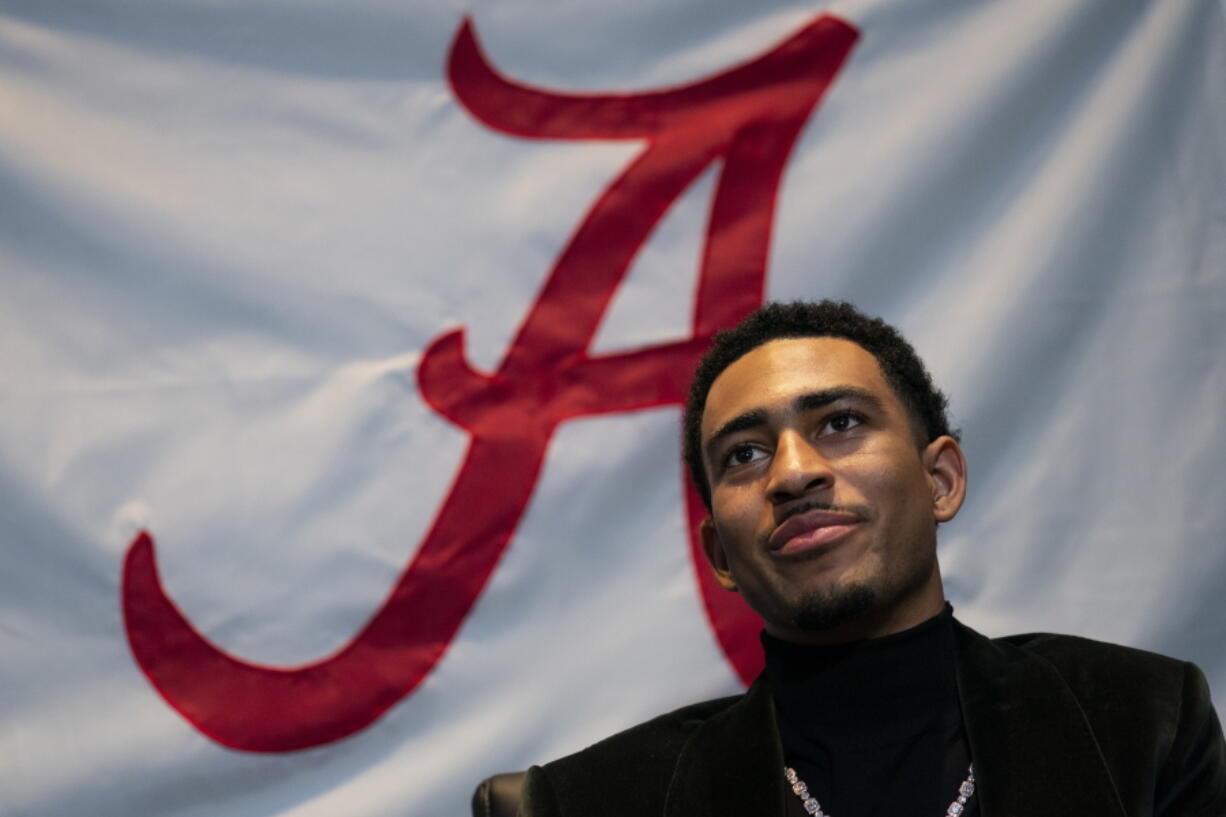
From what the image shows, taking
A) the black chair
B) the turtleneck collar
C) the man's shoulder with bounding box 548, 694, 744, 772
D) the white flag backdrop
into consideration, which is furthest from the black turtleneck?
the white flag backdrop

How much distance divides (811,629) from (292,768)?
66 cm

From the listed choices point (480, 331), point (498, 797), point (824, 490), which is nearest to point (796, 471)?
point (824, 490)

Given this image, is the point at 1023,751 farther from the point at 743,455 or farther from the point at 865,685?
the point at 743,455

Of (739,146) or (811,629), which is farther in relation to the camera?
(739,146)

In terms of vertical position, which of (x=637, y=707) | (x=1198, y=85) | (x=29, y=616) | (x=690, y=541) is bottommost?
(x=637, y=707)

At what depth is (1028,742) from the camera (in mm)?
1065

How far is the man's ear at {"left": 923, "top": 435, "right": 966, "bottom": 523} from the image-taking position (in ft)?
3.95

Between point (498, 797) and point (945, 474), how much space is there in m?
0.50

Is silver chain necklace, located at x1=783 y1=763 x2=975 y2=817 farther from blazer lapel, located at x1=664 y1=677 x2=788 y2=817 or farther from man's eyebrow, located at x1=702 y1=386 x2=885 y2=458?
man's eyebrow, located at x1=702 y1=386 x2=885 y2=458

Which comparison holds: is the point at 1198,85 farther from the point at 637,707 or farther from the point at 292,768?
the point at 292,768

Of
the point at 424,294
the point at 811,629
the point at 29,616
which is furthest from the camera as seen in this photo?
the point at 424,294

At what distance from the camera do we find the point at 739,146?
1612 millimetres

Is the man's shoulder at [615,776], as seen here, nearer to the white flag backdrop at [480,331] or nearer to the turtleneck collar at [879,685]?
the turtleneck collar at [879,685]

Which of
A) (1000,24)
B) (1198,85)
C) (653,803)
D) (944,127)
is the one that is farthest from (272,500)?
(1198,85)
